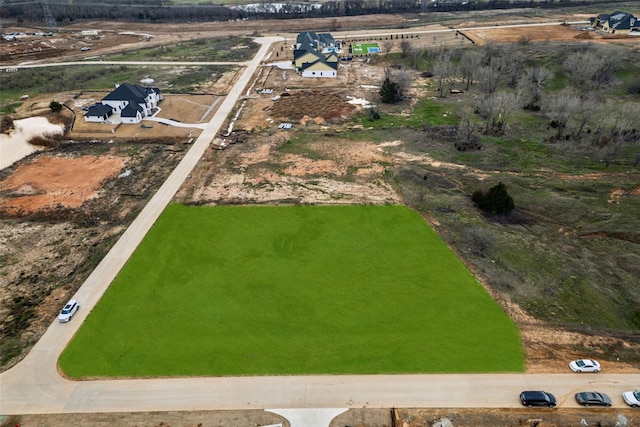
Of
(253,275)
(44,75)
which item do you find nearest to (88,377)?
(253,275)

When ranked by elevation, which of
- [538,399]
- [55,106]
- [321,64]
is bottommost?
[538,399]

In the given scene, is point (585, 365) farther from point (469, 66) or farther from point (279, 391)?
point (469, 66)

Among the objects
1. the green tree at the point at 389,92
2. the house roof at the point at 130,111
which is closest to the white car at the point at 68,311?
the house roof at the point at 130,111

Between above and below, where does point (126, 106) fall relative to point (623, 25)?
below

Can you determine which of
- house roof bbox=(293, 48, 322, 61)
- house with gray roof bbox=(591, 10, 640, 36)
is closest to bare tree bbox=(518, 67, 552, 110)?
house with gray roof bbox=(591, 10, 640, 36)

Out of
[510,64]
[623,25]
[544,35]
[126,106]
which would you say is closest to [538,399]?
[126,106]

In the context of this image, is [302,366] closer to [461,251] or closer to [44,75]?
[461,251]

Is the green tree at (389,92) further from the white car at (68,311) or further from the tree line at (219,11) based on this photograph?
the tree line at (219,11)

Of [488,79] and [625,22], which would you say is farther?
[625,22]
